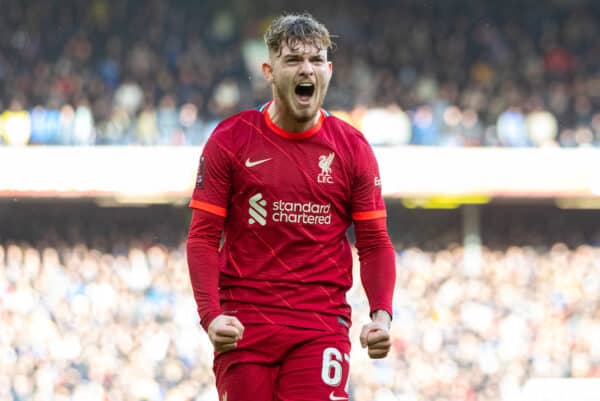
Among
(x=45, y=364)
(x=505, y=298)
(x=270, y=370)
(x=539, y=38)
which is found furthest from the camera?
(x=539, y=38)

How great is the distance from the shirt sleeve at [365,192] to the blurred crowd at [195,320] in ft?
35.0

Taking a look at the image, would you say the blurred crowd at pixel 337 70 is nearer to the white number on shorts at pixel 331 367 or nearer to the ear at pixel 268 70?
the ear at pixel 268 70

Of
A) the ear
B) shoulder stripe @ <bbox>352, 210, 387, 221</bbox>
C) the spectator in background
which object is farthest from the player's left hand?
the spectator in background

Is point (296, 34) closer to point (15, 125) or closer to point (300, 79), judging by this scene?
point (300, 79)

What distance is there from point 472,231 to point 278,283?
14726 millimetres

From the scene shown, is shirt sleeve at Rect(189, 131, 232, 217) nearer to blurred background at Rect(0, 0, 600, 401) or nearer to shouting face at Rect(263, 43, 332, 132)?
Result: shouting face at Rect(263, 43, 332, 132)

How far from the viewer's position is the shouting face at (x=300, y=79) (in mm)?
3576

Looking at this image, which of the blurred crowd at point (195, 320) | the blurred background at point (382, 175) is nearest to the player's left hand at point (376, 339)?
the blurred crowd at point (195, 320)

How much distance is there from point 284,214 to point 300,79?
0.45 metres

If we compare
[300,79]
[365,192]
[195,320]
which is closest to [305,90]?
[300,79]

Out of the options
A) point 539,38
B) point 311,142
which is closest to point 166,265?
point 539,38

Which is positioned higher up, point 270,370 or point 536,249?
point 536,249

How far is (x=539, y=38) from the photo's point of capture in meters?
19.1

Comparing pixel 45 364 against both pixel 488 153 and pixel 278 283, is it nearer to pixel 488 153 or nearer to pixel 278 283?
pixel 488 153
